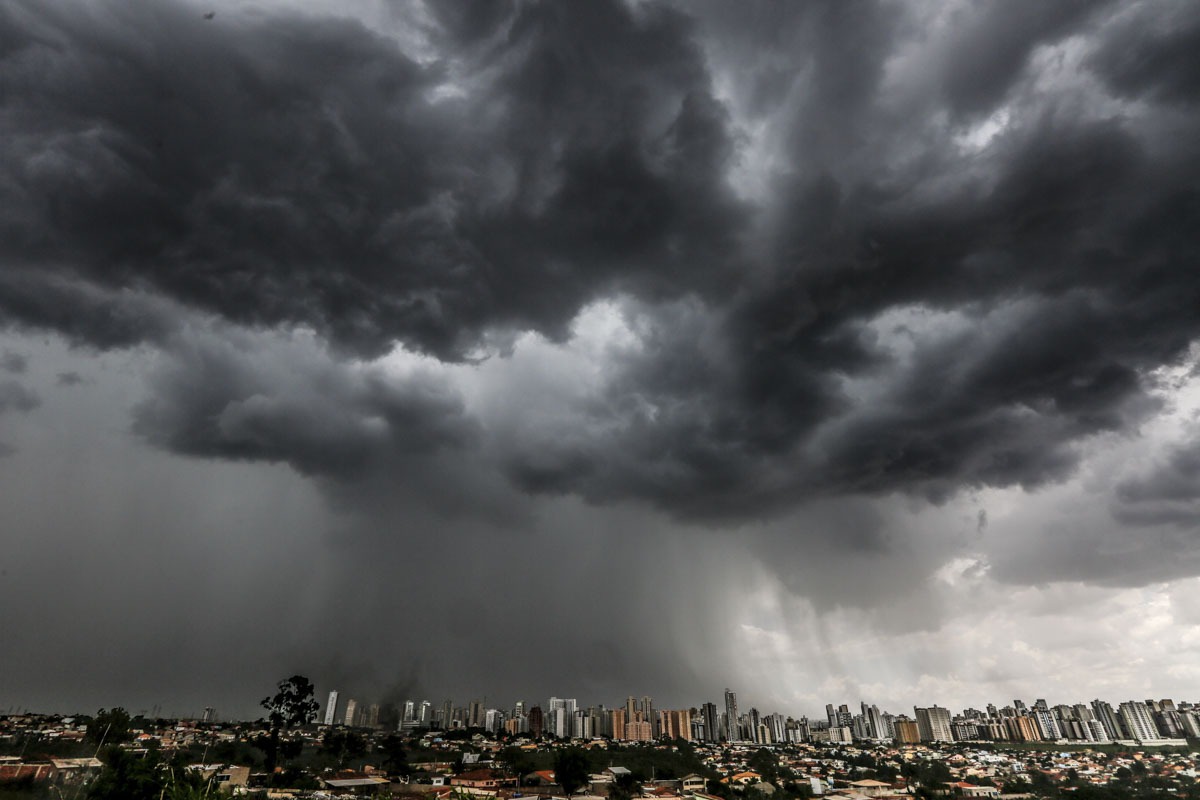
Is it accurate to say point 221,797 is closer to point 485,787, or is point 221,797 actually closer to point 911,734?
point 485,787

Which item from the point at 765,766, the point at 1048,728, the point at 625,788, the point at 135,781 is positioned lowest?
the point at 625,788

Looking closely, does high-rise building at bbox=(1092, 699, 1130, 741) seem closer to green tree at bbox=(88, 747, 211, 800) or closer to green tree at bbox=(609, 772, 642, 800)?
green tree at bbox=(609, 772, 642, 800)

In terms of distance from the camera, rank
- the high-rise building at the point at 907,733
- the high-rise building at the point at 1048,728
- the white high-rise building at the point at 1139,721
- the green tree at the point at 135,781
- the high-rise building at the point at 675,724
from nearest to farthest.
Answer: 1. the green tree at the point at 135,781
2. the white high-rise building at the point at 1139,721
3. the high-rise building at the point at 1048,728
4. the high-rise building at the point at 675,724
5. the high-rise building at the point at 907,733

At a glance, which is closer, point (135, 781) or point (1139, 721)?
point (135, 781)

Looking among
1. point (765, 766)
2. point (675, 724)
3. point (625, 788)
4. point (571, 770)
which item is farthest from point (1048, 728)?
point (571, 770)

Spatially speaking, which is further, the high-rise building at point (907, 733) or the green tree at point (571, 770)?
the high-rise building at point (907, 733)

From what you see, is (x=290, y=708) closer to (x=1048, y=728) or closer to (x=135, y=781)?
(x=135, y=781)

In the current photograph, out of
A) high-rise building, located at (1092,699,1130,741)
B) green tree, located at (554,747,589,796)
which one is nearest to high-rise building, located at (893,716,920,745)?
high-rise building, located at (1092,699,1130,741)

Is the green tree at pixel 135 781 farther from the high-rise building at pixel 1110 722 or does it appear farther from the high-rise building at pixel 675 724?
the high-rise building at pixel 1110 722

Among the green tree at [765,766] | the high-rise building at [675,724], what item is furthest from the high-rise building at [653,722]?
the green tree at [765,766]
